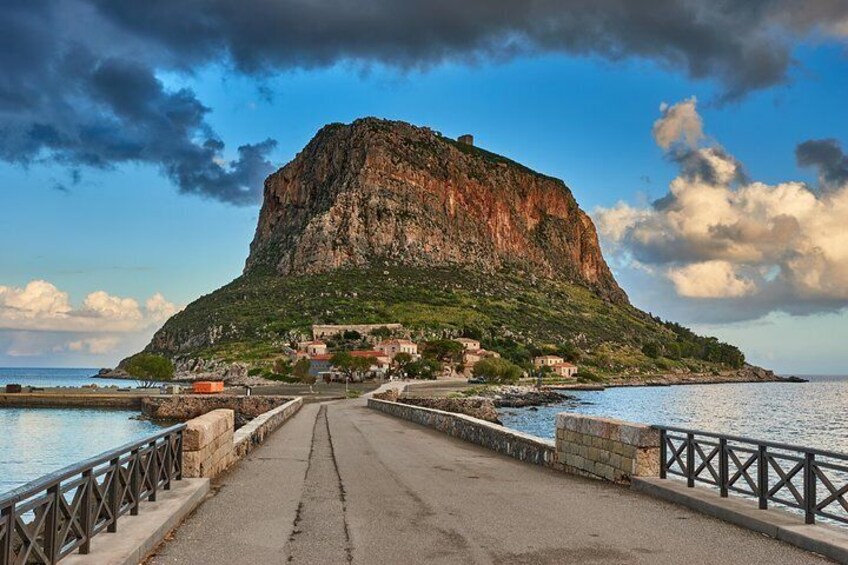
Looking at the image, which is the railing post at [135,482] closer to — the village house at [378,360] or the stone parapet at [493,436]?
the stone parapet at [493,436]

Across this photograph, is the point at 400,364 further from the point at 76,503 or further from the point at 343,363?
the point at 76,503

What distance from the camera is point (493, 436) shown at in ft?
71.1

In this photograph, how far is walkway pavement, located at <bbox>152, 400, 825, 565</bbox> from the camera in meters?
8.62

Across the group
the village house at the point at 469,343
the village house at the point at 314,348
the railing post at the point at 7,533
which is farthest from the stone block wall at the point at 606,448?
the village house at the point at 469,343

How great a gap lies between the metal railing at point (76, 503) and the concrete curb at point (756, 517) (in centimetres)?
775

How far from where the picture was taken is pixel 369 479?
50.6ft

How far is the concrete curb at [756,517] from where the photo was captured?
Answer: 872cm

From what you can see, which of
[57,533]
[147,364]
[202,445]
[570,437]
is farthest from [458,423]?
[147,364]

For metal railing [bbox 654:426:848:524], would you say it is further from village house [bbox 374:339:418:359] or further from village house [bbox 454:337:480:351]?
village house [bbox 454:337:480:351]

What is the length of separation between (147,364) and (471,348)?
197 feet

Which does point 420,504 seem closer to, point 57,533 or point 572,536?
point 572,536

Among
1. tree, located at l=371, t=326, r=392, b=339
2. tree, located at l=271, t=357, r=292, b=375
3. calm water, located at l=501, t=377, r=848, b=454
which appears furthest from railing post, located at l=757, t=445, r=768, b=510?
tree, located at l=371, t=326, r=392, b=339

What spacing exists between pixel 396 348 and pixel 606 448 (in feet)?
409

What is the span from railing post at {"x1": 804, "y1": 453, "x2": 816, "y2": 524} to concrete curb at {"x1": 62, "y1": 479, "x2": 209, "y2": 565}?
7.72 metres
